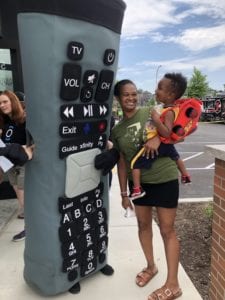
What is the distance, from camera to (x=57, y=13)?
2.39 m

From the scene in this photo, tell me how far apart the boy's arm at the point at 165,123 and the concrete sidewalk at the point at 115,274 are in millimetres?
1346

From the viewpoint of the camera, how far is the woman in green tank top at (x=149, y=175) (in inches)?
111

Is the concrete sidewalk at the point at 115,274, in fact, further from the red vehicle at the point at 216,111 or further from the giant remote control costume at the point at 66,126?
the red vehicle at the point at 216,111

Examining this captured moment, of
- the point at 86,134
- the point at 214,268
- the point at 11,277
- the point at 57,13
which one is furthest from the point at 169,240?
the point at 57,13

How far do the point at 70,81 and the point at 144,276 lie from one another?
5.74 ft

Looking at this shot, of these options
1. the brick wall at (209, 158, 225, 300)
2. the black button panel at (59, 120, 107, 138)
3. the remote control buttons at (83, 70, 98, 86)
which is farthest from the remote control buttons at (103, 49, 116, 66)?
the brick wall at (209, 158, 225, 300)

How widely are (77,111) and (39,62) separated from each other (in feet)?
1.40

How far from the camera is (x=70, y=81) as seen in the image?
2.55 m

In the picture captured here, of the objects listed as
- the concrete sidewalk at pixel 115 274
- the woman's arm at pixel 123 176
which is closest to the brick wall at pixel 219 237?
the concrete sidewalk at pixel 115 274

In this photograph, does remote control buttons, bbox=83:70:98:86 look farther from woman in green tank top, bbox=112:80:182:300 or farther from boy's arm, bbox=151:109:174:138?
boy's arm, bbox=151:109:174:138

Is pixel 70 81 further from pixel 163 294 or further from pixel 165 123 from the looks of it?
pixel 163 294

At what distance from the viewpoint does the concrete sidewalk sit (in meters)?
3.06

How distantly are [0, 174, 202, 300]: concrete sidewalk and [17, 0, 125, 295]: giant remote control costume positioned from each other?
150mm

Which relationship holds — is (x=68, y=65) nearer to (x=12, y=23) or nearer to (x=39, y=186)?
(x=39, y=186)
